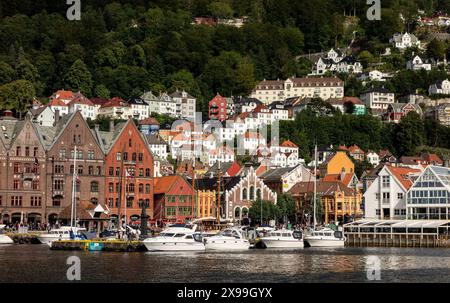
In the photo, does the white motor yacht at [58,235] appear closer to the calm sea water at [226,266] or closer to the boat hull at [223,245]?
the calm sea water at [226,266]

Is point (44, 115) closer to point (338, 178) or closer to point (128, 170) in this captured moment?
point (338, 178)

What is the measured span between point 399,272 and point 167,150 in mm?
130902

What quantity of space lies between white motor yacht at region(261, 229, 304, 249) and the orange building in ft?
87.7

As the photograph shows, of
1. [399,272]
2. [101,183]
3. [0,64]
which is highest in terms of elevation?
[0,64]

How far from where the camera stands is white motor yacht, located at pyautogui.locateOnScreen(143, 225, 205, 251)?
76125mm

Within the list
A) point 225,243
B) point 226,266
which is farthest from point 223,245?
point 226,266

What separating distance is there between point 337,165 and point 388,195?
59071 mm

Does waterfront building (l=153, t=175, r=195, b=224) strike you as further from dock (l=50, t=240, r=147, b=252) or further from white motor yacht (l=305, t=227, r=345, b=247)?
dock (l=50, t=240, r=147, b=252)

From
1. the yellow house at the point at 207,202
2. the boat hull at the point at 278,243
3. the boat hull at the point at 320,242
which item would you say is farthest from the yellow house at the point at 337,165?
the boat hull at the point at 278,243

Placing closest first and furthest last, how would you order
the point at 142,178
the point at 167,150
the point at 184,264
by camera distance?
the point at 184,264
the point at 142,178
the point at 167,150

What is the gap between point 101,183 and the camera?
362 ft
